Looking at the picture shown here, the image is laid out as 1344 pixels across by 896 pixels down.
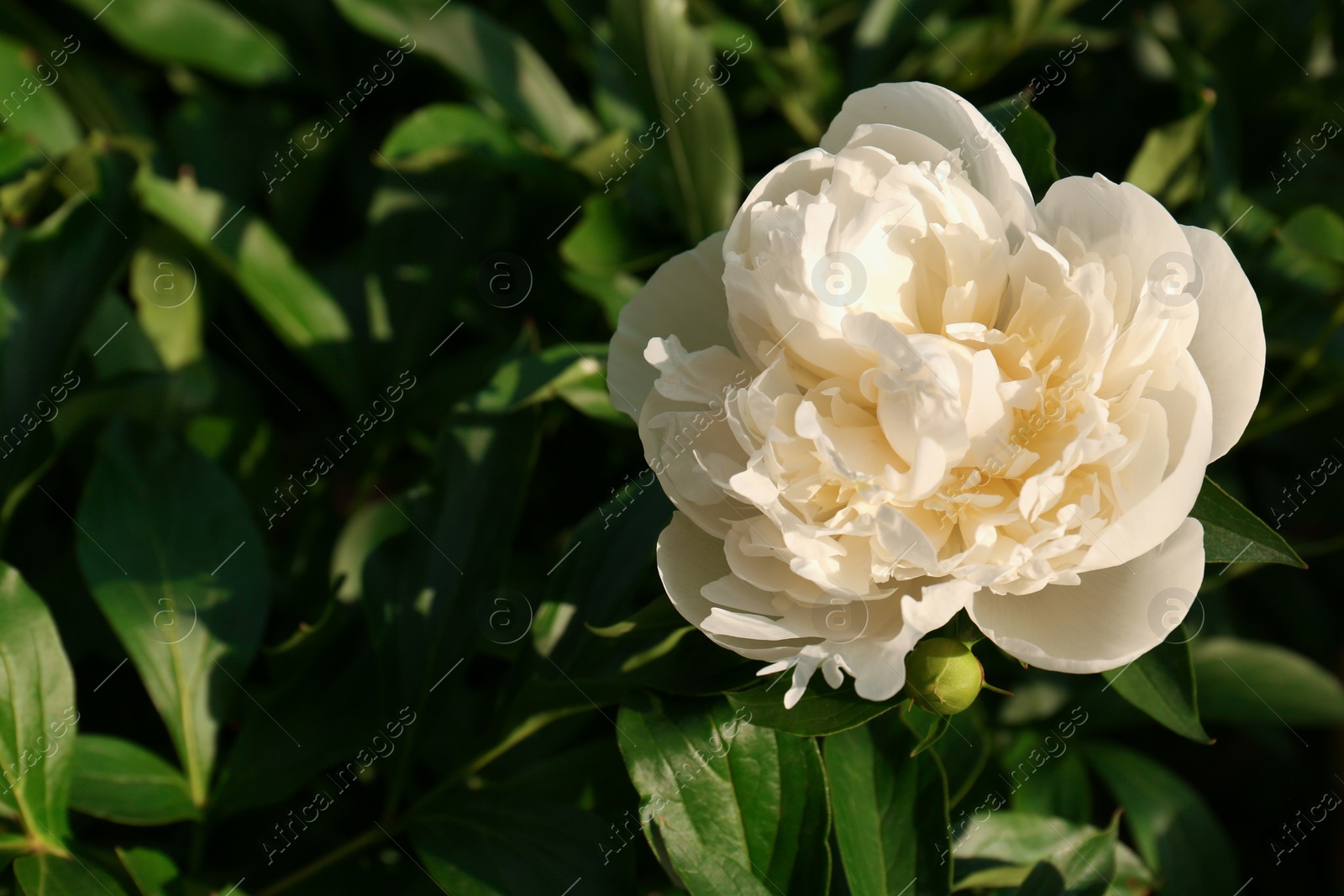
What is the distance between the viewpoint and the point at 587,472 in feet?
3.91

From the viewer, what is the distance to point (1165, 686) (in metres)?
0.70

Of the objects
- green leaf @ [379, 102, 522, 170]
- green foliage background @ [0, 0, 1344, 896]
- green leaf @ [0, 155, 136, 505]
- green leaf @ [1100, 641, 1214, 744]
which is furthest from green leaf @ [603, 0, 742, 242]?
green leaf @ [1100, 641, 1214, 744]

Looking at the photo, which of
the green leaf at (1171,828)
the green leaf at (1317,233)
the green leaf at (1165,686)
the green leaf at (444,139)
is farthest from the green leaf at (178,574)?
the green leaf at (1317,233)

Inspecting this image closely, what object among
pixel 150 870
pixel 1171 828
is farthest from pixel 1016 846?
pixel 150 870

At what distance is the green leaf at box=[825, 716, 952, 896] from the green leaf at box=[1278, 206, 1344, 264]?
65 cm

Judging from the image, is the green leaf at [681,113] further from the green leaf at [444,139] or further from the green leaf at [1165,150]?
the green leaf at [1165,150]

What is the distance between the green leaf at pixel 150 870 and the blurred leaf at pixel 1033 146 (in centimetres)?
89

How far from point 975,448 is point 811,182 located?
0.21 metres

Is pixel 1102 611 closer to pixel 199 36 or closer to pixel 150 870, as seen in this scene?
pixel 150 870

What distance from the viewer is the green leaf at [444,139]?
1069 mm

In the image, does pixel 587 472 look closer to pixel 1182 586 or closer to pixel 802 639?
pixel 802 639

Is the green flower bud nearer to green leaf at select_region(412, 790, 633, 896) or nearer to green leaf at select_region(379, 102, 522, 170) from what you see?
green leaf at select_region(412, 790, 633, 896)

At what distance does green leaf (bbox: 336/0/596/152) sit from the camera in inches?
47.3

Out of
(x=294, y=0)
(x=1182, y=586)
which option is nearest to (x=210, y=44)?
(x=294, y=0)
